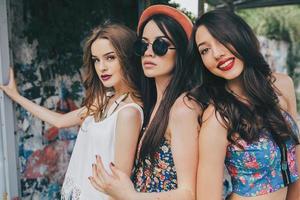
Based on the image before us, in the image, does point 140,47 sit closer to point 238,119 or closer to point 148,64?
point 148,64

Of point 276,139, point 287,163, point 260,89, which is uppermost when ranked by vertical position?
point 260,89

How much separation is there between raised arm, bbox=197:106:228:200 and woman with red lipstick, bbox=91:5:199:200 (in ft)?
0.11

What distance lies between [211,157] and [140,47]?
656 mm

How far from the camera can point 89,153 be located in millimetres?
2010

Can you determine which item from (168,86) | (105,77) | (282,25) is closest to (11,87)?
(105,77)

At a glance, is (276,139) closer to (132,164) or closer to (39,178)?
(132,164)

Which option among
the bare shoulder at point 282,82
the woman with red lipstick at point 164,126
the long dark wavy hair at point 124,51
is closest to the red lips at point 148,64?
the woman with red lipstick at point 164,126

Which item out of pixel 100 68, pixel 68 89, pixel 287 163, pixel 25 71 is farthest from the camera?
pixel 68 89

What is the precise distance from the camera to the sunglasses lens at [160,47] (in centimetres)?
172

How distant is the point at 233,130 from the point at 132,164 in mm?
536

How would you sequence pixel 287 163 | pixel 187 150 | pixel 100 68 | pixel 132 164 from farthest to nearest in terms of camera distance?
pixel 100 68
pixel 132 164
pixel 287 163
pixel 187 150

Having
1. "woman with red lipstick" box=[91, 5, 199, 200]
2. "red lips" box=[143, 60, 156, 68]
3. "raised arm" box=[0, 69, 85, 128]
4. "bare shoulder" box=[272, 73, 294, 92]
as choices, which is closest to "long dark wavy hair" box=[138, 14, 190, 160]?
"woman with red lipstick" box=[91, 5, 199, 200]

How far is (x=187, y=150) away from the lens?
1.52 meters

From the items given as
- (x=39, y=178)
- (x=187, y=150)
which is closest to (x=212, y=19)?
(x=187, y=150)
